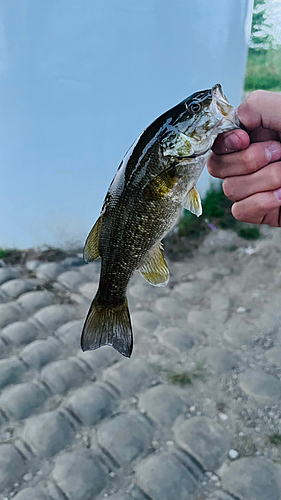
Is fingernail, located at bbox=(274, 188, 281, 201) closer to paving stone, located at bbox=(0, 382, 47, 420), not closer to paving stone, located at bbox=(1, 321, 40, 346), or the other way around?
paving stone, located at bbox=(0, 382, 47, 420)

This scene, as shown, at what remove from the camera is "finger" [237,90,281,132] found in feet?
3.83

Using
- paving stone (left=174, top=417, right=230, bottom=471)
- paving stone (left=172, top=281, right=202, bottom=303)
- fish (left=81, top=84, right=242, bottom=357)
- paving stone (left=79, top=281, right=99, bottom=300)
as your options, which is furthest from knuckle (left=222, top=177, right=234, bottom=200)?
paving stone (left=79, top=281, right=99, bottom=300)

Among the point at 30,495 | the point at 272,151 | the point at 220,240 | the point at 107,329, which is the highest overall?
Result: the point at 272,151

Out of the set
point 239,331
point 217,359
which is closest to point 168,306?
point 239,331

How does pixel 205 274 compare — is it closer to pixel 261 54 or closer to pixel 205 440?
pixel 205 440

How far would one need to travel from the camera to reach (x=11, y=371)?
2312 mm

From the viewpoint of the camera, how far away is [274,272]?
11.7 ft

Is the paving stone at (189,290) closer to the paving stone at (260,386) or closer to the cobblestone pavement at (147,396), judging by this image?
the cobblestone pavement at (147,396)

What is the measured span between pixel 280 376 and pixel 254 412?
332 millimetres

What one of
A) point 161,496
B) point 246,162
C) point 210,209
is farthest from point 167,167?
point 210,209

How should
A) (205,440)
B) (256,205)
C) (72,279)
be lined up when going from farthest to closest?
1. (72,279)
2. (205,440)
3. (256,205)

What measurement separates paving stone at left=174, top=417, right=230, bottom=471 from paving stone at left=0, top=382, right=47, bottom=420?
0.73 metres

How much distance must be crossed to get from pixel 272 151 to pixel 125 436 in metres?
1.47

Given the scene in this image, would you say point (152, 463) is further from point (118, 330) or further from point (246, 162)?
point (246, 162)
